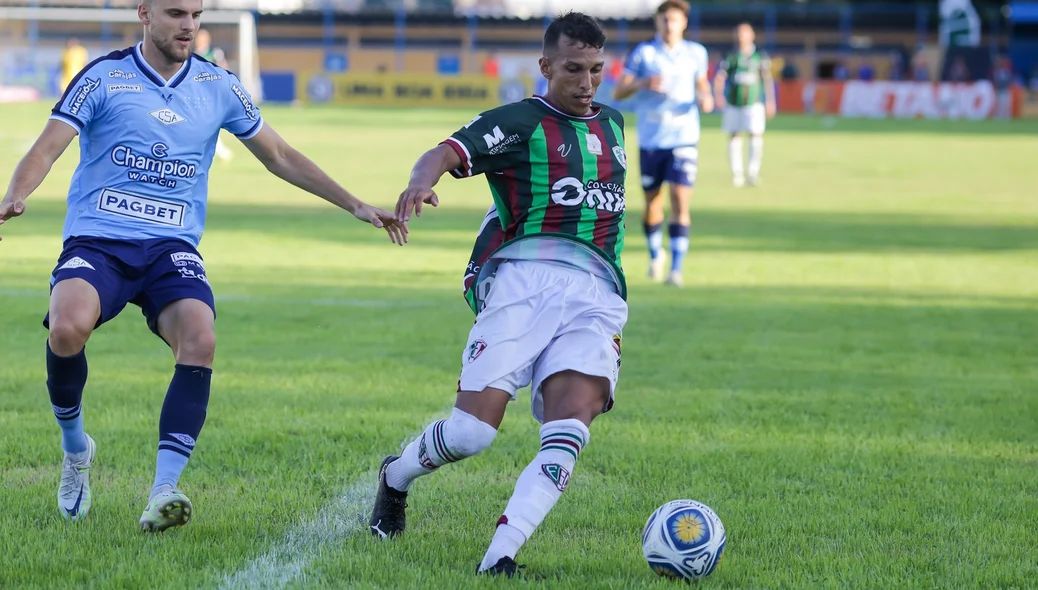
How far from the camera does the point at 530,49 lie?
207ft

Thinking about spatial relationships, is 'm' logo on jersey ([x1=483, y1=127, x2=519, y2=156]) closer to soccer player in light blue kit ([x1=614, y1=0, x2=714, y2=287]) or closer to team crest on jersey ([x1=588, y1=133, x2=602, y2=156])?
team crest on jersey ([x1=588, y1=133, x2=602, y2=156])

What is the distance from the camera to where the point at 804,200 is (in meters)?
18.8

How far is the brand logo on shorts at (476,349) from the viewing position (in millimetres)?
4273

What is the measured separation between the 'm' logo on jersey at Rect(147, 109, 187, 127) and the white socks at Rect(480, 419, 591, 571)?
172 centimetres

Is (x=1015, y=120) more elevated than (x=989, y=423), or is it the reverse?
(x=989, y=423)

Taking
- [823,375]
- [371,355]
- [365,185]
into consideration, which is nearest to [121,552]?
[371,355]

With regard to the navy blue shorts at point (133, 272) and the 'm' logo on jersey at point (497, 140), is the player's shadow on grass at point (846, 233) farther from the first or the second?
the navy blue shorts at point (133, 272)

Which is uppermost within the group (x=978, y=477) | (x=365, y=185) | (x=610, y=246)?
(x=610, y=246)

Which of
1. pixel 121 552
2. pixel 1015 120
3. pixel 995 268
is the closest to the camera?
pixel 121 552

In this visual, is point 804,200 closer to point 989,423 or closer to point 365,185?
point 365,185

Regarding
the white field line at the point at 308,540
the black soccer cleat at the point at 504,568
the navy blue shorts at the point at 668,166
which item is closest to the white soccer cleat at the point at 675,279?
the navy blue shorts at the point at 668,166

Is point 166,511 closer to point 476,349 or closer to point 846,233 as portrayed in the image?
point 476,349

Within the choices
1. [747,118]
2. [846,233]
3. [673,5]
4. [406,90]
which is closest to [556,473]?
[673,5]

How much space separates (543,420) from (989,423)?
313cm
